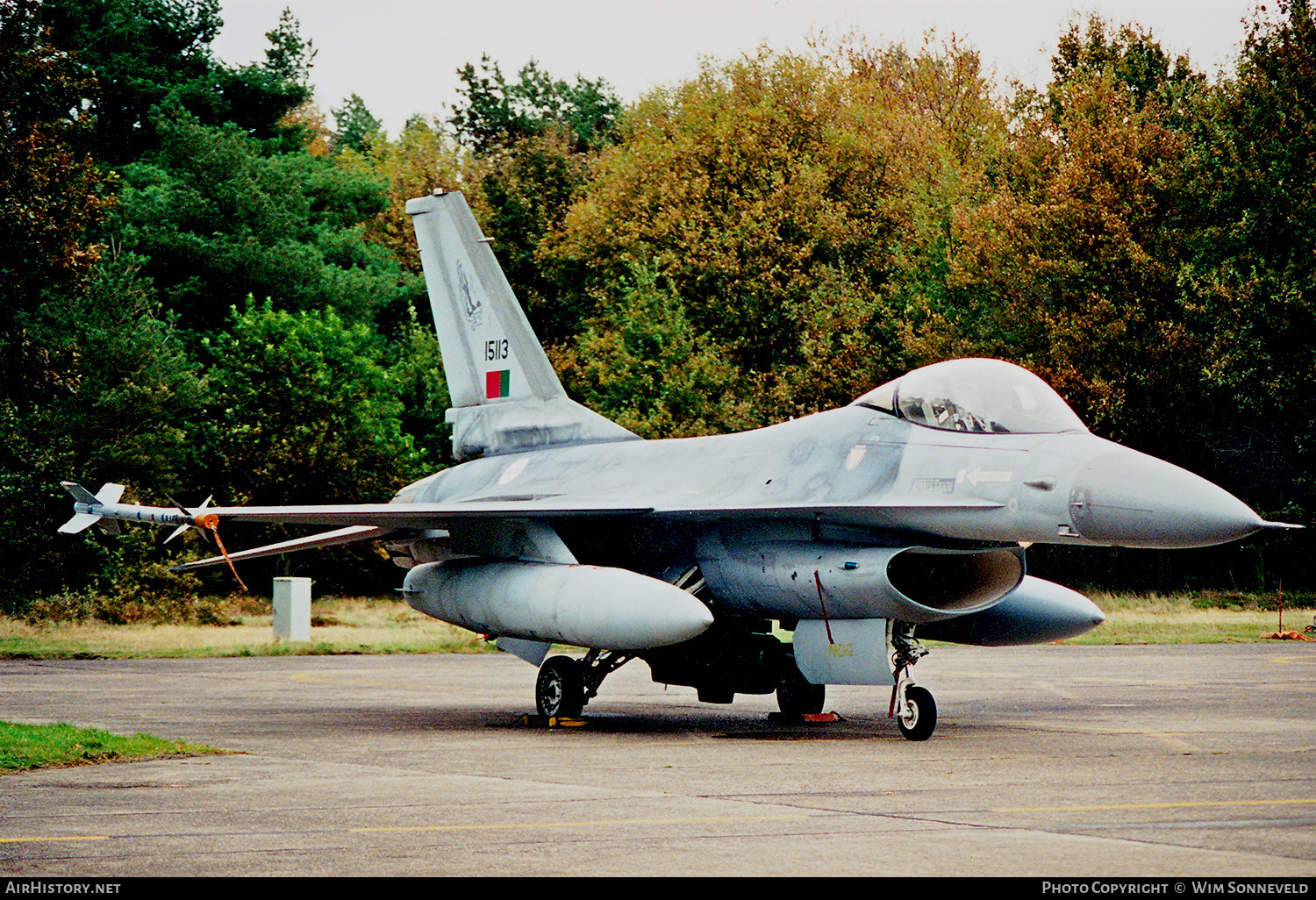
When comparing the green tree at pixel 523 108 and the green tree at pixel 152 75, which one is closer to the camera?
the green tree at pixel 152 75

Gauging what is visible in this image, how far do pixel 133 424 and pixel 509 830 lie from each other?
2842 centimetres

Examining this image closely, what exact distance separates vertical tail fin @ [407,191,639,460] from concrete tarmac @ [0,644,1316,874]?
288 cm

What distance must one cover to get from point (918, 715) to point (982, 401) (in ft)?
8.13

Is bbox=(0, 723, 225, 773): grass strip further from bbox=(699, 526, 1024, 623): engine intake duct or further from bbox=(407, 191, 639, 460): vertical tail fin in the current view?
bbox=(407, 191, 639, 460): vertical tail fin

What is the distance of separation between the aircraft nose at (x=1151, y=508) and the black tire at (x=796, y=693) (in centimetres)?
389

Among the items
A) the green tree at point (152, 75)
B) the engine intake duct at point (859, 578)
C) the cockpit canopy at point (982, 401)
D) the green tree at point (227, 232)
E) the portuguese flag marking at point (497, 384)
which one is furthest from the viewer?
the green tree at point (152, 75)

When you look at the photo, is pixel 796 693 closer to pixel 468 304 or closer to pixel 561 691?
pixel 561 691

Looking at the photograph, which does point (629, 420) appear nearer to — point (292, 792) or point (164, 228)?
point (164, 228)

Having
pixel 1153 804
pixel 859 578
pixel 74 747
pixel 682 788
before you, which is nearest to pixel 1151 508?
pixel 859 578

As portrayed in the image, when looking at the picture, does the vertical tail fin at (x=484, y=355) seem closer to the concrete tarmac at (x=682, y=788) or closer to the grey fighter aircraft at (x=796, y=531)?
the grey fighter aircraft at (x=796, y=531)

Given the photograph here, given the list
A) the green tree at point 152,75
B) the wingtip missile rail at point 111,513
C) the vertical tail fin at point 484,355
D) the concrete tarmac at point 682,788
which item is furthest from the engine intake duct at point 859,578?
the green tree at point 152,75

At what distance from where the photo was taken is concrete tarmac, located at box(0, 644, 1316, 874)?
21.7 feet

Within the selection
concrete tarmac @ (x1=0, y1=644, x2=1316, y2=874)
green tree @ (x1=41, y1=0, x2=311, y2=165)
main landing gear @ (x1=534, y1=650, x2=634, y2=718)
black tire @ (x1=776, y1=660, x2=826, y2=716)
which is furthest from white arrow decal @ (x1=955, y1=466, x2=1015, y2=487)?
green tree @ (x1=41, y1=0, x2=311, y2=165)

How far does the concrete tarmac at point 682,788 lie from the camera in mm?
6625
